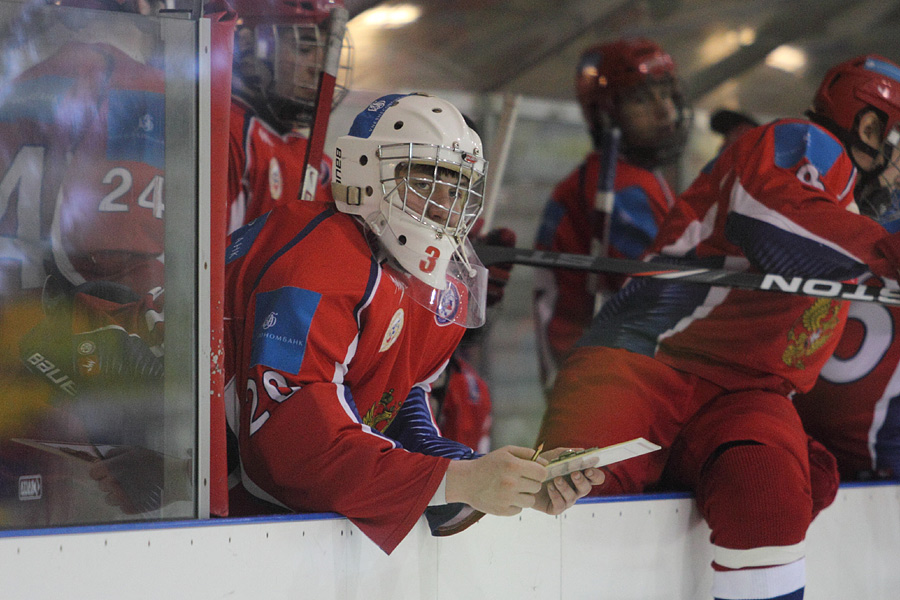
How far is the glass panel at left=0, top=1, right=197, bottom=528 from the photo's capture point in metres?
1.26

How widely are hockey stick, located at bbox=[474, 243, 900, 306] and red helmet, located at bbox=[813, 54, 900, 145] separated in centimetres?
36

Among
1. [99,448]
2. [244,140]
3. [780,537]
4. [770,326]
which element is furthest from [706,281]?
[99,448]

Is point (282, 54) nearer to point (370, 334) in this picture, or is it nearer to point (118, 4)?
point (118, 4)

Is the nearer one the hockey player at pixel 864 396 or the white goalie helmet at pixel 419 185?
the white goalie helmet at pixel 419 185

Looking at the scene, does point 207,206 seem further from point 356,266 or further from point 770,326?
point 770,326

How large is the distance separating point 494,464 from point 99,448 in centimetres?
52

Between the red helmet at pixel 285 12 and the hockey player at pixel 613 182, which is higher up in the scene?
the red helmet at pixel 285 12

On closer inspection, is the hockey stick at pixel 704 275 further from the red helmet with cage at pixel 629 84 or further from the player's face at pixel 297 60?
the red helmet with cage at pixel 629 84

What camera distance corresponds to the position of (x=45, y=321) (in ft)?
4.19

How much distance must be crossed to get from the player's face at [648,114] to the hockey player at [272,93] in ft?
3.52

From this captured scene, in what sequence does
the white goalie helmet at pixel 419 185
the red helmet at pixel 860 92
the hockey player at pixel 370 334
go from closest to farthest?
the hockey player at pixel 370 334 → the white goalie helmet at pixel 419 185 → the red helmet at pixel 860 92

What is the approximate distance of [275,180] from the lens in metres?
2.26

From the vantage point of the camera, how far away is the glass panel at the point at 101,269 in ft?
4.13

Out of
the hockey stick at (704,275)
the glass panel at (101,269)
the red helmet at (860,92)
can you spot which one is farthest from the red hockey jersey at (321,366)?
the red helmet at (860,92)
